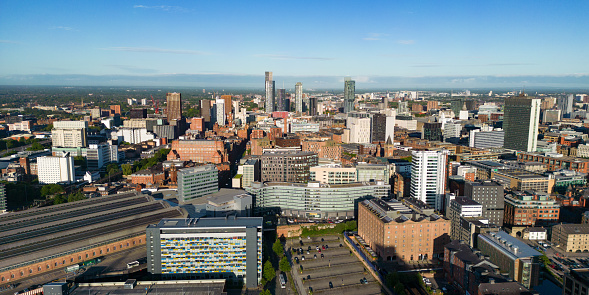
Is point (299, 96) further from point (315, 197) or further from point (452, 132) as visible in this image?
point (315, 197)

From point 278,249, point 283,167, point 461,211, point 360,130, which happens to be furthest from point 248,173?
point 360,130

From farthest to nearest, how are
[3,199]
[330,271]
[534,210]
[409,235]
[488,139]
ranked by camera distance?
[488,139] → [3,199] → [534,210] → [409,235] → [330,271]

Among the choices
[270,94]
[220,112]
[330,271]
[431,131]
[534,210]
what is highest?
[270,94]

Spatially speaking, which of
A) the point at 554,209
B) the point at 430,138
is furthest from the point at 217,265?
the point at 430,138

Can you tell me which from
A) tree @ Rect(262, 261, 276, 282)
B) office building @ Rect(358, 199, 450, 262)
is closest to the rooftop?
→ tree @ Rect(262, 261, 276, 282)

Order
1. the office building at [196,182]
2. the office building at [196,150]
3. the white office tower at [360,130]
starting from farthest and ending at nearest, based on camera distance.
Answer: the white office tower at [360,130] < the office building at [196,150] < the office building at [196,182]

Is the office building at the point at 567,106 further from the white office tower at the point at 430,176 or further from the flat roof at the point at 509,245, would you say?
the flat roof at the point at 509,245

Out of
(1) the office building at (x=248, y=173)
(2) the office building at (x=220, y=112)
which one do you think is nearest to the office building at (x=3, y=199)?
(1) the office building at (x=248, y=173)
